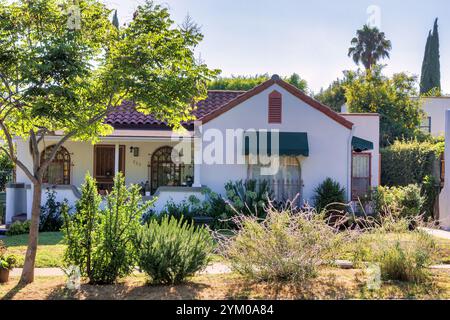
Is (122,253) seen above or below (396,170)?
below

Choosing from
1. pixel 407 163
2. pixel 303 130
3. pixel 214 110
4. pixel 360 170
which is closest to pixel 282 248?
pixel 303 130

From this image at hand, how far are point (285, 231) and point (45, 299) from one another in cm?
399

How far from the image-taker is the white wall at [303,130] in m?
18.3

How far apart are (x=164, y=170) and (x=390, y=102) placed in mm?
14790

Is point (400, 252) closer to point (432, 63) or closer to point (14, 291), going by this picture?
point (14, 291)

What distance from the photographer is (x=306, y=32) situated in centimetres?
1667

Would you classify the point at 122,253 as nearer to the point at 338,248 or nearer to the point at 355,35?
the point at 338,248

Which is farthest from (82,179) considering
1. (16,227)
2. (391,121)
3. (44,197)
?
(391,121)

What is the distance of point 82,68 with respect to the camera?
8258 millimetres

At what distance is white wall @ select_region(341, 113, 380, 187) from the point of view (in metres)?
20.5

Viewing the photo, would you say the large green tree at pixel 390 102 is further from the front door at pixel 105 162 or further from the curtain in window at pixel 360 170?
the front door at pixel 105 162

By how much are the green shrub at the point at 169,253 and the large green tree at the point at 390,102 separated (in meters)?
20.9

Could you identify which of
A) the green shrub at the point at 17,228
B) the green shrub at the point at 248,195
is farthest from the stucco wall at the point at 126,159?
the green shrub at the point at 248,195

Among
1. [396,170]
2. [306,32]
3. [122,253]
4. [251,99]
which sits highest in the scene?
[306,32]
